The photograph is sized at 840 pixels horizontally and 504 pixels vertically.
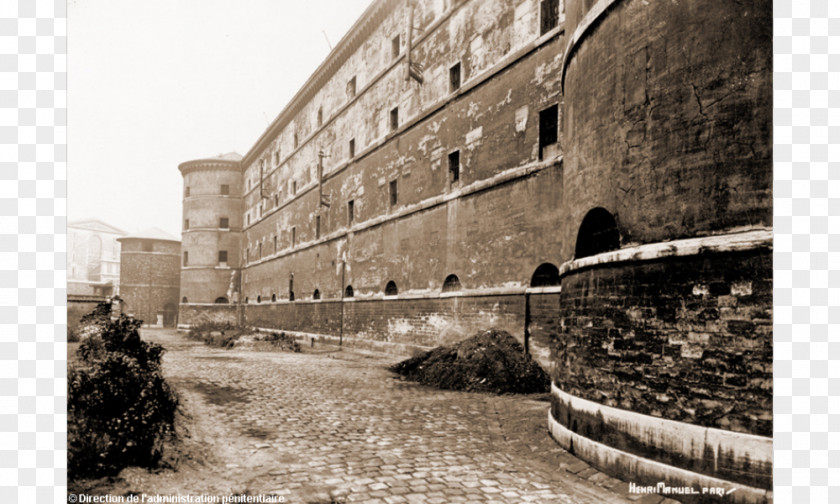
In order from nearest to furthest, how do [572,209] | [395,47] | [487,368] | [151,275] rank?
[572,209]
[487,368]
[395,47]
[151,275]

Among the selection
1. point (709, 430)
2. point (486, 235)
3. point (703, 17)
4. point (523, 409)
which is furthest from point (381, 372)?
point (703, 17)

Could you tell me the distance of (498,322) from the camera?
454 inches

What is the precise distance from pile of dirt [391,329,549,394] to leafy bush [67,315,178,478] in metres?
5.75

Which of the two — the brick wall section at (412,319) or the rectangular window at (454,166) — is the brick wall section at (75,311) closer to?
the brick wall section at (412,319)

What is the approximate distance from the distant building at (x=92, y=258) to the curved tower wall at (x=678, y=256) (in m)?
6.26

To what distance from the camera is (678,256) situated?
4223 mm

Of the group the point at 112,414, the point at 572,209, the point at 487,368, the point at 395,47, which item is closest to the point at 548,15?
the point at 572,209

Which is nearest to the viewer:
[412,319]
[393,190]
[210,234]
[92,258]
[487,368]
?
[487,368]

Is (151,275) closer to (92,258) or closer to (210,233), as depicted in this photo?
(210,233)

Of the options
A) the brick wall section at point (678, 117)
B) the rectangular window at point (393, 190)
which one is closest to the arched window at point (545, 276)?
the brick wall section at point (678, 117)

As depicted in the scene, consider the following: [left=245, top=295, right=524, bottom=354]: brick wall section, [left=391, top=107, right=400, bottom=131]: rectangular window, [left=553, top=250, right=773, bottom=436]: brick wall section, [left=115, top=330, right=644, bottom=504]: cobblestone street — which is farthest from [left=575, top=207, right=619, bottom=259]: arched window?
[left=391, top=107, right=400, bottom=131]: rectangular window

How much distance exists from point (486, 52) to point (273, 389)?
958cm

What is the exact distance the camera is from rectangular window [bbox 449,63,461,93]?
1459 centimetres

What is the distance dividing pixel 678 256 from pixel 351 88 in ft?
65.1
